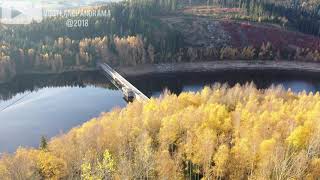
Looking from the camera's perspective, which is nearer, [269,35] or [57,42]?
[57,42]

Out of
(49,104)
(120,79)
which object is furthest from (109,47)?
(49,104)

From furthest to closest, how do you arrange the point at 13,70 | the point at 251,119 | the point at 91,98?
the point at 13,70
the point at 91,98
the point at 251,119

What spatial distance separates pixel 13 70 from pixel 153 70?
4905 cm

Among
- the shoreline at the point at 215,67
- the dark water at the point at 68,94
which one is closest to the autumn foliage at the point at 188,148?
the dark water at the point at 68,94

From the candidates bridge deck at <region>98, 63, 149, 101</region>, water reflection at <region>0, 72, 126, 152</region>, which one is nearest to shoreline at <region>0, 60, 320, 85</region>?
bridge deck at <region>98, 63, 149, 101</region>

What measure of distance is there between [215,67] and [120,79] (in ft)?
155

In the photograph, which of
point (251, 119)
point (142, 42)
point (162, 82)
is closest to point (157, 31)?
point (142, 42)

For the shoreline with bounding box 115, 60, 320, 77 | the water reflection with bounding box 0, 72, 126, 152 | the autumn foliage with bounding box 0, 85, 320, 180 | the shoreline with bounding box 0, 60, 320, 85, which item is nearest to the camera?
the autumn foliage with bounding box 0, 85, 320, 180

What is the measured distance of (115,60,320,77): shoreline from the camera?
154125 millimetres

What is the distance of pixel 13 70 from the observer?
137000mm

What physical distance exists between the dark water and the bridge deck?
9.10ft

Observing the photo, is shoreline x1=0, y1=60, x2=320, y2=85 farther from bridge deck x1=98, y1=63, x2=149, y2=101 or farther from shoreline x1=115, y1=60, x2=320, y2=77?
bridge deck x1=98, y1=63, x2=149, y2=101

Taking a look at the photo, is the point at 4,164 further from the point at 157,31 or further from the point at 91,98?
the point at 157,31

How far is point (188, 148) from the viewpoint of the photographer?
6075 cm
